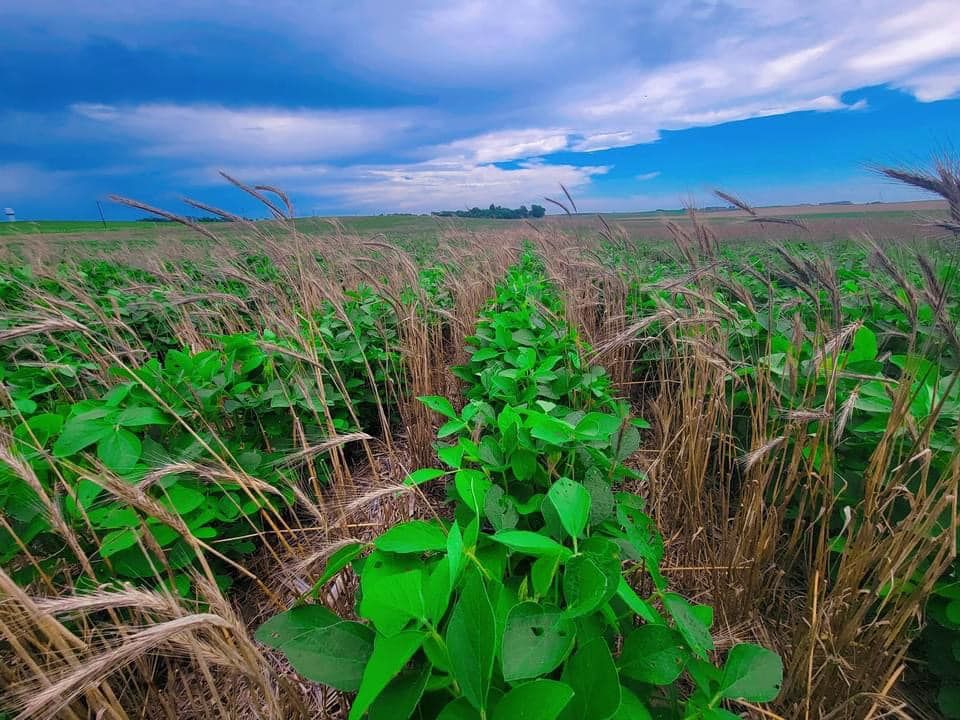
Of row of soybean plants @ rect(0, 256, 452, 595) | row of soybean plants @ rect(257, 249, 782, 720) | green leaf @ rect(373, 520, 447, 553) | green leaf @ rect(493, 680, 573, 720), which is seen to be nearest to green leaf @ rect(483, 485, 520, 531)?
row of soybean plants @ rect(257, 249, 782, 720)

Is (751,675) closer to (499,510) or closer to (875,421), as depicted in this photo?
(499,510)

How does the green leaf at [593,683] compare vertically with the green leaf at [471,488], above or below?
below

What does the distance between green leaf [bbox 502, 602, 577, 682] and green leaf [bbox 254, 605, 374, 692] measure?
0.24 m

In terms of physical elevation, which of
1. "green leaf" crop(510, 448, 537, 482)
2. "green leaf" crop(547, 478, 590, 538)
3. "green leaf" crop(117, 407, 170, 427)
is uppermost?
"green leaf" crop(117, 407, 170, 427)

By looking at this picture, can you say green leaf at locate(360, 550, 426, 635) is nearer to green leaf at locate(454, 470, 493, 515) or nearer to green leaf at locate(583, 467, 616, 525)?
green leaf at locate(454, 470, 493, 515)

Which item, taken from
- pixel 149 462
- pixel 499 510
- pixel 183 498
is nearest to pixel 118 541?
pixel 183 498

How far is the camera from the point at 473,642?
0.61m

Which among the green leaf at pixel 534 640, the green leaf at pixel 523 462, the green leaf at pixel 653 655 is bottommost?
the green leaf at pixel 653 655

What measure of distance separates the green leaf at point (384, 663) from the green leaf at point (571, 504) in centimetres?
31

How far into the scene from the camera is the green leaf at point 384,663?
573 mm

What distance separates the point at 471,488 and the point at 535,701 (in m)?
0.43

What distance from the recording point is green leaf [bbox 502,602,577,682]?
631 millimetres

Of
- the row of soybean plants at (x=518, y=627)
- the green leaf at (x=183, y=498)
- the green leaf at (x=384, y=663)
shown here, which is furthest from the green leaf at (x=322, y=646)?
the green leaf at (x=183, y=498)

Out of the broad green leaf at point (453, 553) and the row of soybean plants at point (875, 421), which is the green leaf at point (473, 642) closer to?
the broad green leaf at point (453, 553)
